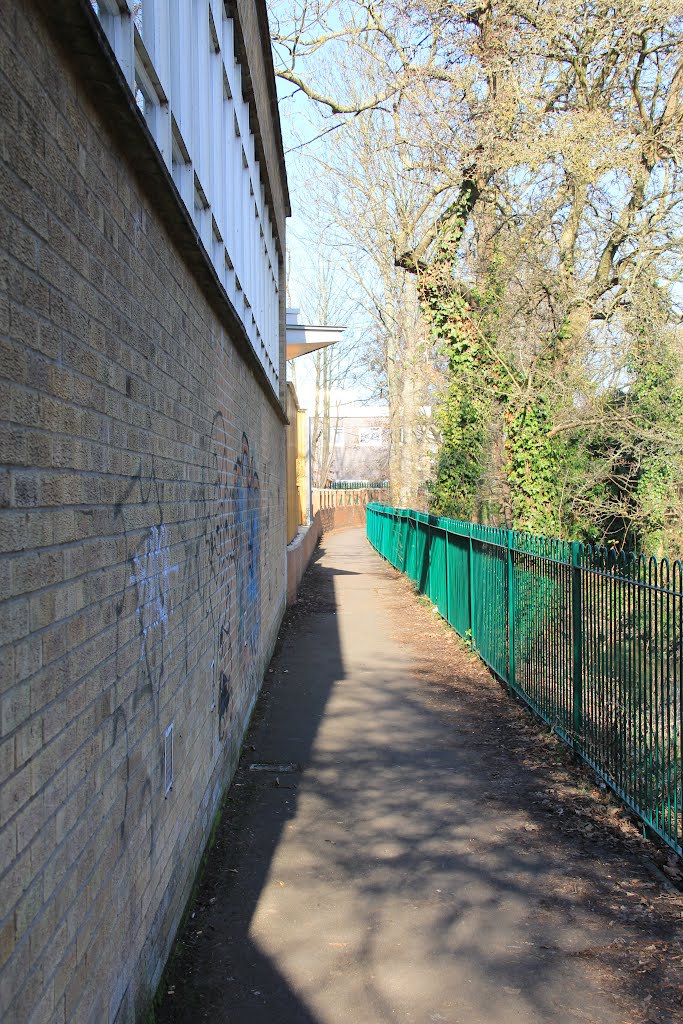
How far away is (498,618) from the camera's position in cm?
993

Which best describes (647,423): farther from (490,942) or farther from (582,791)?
(490,942)

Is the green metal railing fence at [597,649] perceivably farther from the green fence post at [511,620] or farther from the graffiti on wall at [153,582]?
the graffiti on wall at [153,582]

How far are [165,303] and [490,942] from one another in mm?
3217

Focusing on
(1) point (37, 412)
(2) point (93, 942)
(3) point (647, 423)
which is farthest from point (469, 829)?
(3) point (647, 423)

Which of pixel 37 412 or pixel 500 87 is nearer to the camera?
pixel 37 412

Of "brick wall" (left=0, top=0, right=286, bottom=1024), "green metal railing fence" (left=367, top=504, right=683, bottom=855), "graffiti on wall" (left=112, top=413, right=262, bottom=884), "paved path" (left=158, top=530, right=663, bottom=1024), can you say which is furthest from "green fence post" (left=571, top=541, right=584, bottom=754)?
"brick wall" (left=0, top=0, right=286, bottom=1024)

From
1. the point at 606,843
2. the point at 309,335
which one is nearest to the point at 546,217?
the point at 309,335

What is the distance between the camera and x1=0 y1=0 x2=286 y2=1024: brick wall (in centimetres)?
191

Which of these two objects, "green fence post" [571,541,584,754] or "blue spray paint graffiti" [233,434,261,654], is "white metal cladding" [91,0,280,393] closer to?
"blue spray paint graffiti" [233,434,261,654]

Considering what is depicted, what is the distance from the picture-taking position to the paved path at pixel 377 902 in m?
3.69

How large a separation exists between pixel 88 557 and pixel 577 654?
203 inches

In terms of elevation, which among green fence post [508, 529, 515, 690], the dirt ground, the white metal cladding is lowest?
the dirt ground

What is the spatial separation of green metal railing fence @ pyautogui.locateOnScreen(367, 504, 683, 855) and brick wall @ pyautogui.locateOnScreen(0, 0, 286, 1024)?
100 inches

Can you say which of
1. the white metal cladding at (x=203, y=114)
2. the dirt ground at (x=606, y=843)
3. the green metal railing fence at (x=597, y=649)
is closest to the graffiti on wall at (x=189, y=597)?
the white metal cladding at (x=203, y=114)
